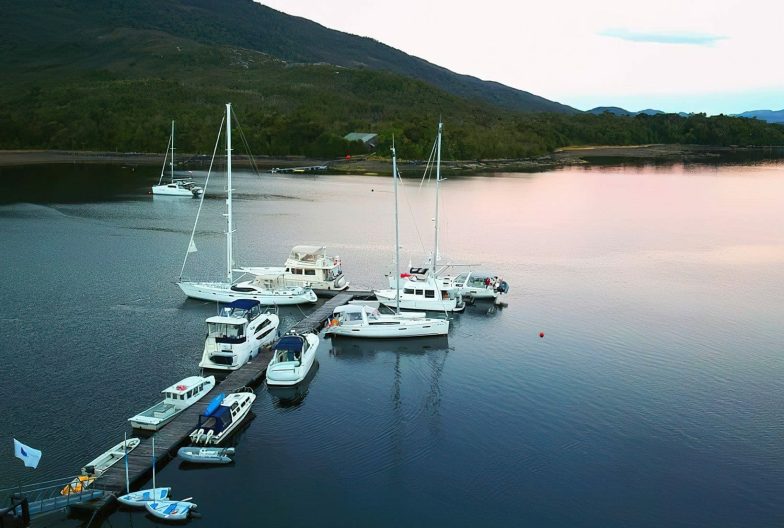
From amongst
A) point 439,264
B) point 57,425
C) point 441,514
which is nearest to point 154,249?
point 439,264

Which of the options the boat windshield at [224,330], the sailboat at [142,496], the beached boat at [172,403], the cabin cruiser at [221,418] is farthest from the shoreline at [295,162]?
the sailboat at [142,496]

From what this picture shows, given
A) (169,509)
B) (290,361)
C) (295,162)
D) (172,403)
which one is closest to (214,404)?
(172,403)

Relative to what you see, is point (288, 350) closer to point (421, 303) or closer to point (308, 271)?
point (421, 303)

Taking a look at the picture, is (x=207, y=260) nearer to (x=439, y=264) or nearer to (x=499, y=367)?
(x=439, y=264)

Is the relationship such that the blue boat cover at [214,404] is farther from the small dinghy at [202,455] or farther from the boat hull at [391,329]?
the boat hull at [391,329]

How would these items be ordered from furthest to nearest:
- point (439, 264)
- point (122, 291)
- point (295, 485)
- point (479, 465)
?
point (439, 264) → point (122, 291) → point (479, 465) → point (295, 485)

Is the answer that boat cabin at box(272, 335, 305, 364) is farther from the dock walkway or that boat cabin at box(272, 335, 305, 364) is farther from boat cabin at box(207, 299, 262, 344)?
boat cabin at box(207, 299, 262, 344)
